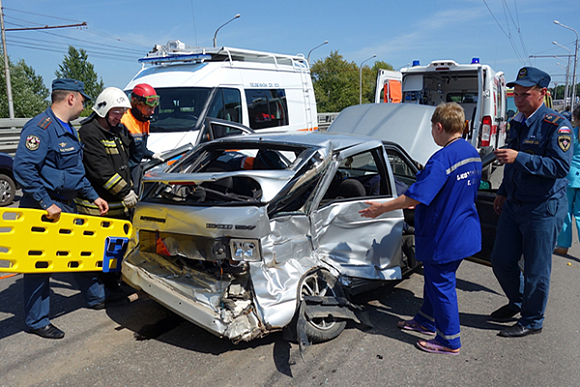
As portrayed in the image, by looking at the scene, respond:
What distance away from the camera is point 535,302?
3.68 m

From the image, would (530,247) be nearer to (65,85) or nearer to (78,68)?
(65,85)

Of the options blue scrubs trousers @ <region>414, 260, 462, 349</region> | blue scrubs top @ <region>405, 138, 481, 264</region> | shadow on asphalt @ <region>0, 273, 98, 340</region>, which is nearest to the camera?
blue scrubs top @ <region>405, 138, 481, 264</region>

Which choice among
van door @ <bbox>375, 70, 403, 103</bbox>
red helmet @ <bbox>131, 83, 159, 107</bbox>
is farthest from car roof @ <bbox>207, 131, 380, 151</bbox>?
Answer: van door @ <bbox>375, 70, 403, 103</bbox>

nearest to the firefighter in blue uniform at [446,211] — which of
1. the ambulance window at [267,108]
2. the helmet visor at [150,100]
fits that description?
the helmet visor at [150,100]

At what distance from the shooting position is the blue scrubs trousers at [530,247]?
3.56 meters

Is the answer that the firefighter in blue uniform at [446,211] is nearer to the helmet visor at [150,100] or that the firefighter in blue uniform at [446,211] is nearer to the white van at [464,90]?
the helmet visor at [150,100]

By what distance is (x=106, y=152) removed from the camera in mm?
4172

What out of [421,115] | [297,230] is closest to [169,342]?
[297,230]

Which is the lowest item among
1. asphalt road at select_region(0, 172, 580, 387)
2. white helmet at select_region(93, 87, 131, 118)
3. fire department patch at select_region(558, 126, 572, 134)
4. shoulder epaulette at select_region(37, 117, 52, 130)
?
asphalt road at select_region(0, 172, 580, 387)

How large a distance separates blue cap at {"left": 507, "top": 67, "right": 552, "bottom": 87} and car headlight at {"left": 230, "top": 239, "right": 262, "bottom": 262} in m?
2.49

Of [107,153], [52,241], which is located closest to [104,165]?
[107,153]

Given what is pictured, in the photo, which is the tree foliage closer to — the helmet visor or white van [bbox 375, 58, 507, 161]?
white van [bbox 375, 58, 507, 161]

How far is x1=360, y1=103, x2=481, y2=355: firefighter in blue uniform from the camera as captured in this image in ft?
Result: 10.6

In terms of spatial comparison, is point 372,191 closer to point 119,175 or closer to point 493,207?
point 493,207
